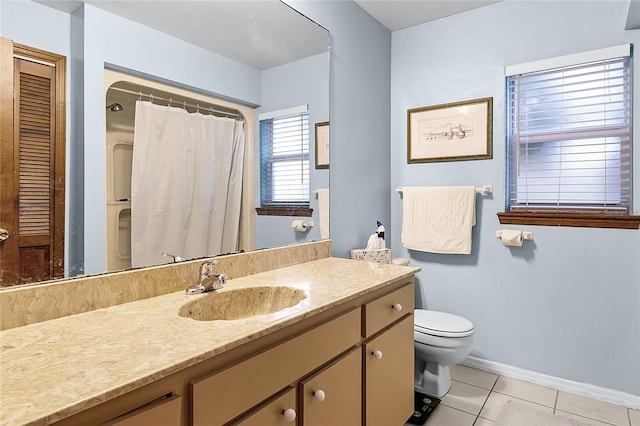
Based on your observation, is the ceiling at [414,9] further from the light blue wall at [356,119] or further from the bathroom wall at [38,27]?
the bathroom wall at [38,27]

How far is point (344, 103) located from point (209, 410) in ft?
6.33

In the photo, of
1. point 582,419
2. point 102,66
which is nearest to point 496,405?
point 582,419

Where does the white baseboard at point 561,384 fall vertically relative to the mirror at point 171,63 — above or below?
below

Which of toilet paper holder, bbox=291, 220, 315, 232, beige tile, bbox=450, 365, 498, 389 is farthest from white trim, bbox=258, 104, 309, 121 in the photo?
beige tile, bbox=450, 365, 498, 389

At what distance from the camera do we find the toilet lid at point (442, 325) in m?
2.07

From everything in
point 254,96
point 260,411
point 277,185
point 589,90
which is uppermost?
point 589,90

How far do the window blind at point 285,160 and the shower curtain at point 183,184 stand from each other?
16 cm

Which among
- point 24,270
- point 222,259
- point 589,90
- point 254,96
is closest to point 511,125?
point 589,90

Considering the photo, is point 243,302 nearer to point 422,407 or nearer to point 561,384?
point 422,407

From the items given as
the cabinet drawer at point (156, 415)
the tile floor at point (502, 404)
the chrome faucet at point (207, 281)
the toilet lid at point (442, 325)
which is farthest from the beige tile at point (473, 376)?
the cabinet drawer at point (156, 415)

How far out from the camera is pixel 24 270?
1.09 metres

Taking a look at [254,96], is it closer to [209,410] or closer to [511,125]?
[209,410]

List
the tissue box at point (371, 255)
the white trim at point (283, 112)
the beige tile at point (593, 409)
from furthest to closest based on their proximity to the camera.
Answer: the tissue box at point (371, 255) → the beige tile at point (593, 409) → the white trim at point (283, 112)

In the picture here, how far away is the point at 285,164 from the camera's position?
2000 millimetres
